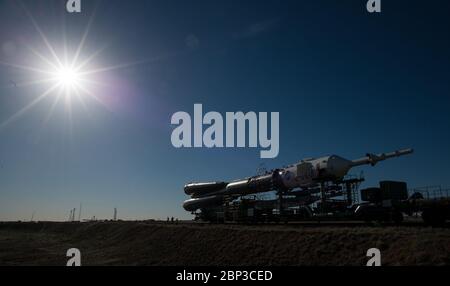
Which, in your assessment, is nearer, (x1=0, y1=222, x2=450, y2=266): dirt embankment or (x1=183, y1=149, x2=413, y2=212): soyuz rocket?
(x1=0, y1=222, x2=450, y2=266): dirt embankment

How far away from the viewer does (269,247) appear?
901 inches

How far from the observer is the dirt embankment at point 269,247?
16.6 metres

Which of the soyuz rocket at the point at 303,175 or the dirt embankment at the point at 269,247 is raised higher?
the soyuz rocket at the point at 303,175

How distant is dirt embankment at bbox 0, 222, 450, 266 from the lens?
16.6 metres

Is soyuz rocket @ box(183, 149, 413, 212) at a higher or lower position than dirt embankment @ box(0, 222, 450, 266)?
higher

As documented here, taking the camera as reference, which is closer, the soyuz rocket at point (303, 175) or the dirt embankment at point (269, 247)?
the dirt embankment at point (269, 247)

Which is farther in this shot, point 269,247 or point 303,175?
point 303,175

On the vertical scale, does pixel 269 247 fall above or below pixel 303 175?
below
